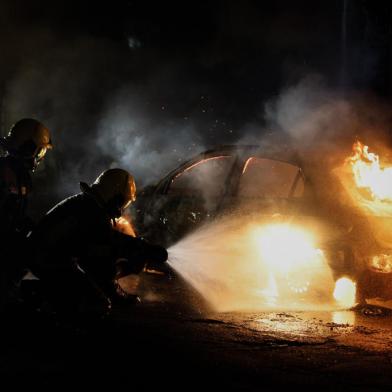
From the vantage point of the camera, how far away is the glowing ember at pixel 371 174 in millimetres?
5770

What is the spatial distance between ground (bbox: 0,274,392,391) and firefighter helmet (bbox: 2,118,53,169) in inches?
56.5

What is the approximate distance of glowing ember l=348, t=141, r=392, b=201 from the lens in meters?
5.77

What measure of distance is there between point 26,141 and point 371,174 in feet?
12.9

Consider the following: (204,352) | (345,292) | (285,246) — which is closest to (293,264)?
(285,246)

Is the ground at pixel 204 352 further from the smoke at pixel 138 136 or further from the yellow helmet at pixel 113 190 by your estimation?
the smoke at pixel 138 136

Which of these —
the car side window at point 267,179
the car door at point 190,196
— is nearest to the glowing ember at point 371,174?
the car side window at point 267,179

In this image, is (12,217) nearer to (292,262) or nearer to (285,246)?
(285,246)

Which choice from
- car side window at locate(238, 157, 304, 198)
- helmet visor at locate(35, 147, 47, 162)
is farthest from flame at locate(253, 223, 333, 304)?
helmet visor at locate(35, 147, 47, 162)

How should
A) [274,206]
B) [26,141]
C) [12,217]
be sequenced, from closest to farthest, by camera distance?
[12,217] < [26,141] < [274,206]

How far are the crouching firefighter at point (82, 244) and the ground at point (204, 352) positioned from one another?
0.97 ft

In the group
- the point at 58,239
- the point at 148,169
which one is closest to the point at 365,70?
the point at 148,169

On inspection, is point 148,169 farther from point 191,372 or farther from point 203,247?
point 191,372

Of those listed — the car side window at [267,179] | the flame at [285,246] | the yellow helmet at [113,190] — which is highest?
the car side window at [267,179]

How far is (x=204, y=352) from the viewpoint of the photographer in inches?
150
